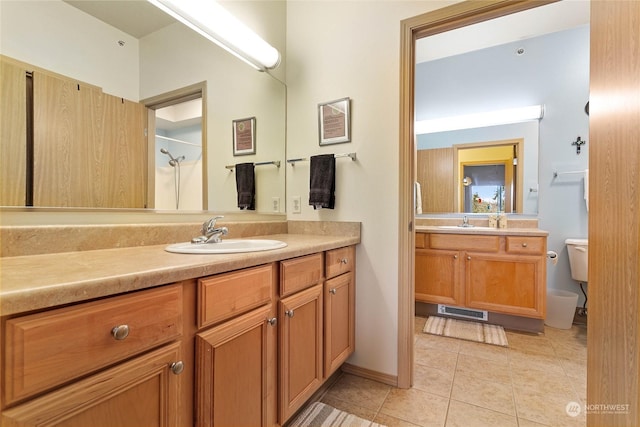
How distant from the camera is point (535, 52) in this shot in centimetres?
270

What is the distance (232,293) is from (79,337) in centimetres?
40

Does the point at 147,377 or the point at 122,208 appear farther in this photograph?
the point at 122,208

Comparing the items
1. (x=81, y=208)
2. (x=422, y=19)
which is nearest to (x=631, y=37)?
(x=422, y=19)

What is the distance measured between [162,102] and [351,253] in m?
1.22

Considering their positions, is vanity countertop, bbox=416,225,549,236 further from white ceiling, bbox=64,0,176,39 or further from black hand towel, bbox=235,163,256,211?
white ceiling, bbox=64,0,176,39

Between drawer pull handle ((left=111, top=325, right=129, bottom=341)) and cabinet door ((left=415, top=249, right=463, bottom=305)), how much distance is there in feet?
8.11

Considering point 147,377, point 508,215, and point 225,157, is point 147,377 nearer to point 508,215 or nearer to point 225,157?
point 225,157

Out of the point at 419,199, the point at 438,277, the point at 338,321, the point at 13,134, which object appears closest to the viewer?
the point at 13,134

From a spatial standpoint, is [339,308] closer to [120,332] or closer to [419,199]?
[120,332]

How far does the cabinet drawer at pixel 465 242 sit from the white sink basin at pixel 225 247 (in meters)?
1.79

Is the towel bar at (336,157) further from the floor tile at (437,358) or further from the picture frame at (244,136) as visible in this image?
the floor tile at (437,358)

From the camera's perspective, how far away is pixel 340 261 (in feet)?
5.12

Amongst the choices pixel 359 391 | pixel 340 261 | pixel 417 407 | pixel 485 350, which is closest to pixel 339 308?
pixel 340 261

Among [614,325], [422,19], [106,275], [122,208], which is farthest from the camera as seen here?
[422,19]
